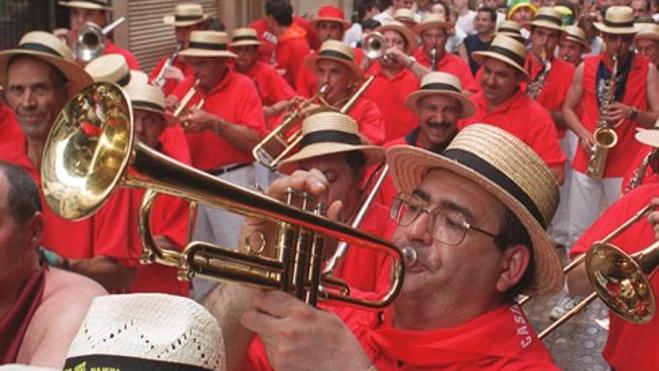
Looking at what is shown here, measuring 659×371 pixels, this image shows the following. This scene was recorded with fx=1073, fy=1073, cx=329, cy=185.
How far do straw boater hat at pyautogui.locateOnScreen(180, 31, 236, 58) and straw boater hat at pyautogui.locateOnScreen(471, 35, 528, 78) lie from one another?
1.97 m

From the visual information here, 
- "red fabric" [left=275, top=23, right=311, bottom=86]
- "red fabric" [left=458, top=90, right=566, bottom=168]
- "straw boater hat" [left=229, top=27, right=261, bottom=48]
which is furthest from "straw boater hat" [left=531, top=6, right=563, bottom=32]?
"red fabric" [left=458, top=90, right=566, bottom=168]

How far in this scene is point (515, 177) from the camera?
3.05m

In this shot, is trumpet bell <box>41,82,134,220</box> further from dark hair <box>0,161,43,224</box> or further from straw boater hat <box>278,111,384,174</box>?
straw boater hat <box>278,111,384,174</box>

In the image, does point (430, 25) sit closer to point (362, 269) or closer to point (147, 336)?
point (362, 269)

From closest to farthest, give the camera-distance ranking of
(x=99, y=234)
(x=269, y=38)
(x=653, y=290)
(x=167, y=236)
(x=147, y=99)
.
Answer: (x=653, y=290) < (x=99, y=234) < (x=167, y=236) < (x=147, y=99) < (x=269, y=38)

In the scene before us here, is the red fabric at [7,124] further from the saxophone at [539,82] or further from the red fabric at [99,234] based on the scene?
the saxophone at [539,82]

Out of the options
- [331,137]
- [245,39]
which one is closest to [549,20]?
[245,39]

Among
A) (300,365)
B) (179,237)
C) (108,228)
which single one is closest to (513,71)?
(179,237)

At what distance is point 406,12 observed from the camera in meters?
13.0

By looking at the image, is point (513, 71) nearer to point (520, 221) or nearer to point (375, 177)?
point (375, 177)

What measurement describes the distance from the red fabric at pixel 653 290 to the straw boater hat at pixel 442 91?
2469 millimetres

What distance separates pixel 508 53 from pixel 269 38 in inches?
183

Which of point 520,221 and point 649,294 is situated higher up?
point 520,221

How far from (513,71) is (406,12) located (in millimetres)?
5410
